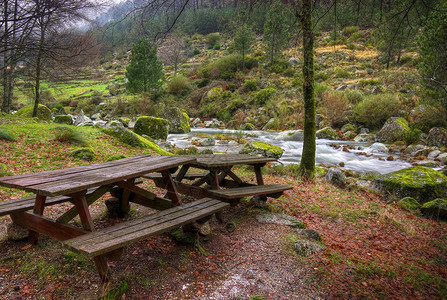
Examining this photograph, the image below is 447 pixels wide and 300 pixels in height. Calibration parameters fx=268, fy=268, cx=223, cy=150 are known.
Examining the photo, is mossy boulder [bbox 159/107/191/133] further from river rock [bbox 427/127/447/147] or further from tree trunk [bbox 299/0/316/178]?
river rock [bbox 427/127/447/147]

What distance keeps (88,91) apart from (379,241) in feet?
152

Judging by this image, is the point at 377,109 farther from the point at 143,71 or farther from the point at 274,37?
the point at 143,71

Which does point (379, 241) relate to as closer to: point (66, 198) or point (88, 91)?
point (66, 198)

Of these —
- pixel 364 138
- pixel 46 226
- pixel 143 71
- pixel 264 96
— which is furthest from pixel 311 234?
pixel 143 71

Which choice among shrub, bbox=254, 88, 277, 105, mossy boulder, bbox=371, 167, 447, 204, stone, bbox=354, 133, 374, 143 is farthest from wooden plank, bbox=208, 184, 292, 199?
shrub, bbox=254, 88, 277, 105

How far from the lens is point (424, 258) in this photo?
3.51 meters

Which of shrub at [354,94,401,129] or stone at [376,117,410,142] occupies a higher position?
shrub at [354,94,401,129]

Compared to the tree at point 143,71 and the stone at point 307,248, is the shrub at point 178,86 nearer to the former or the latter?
the tree at point 143,71

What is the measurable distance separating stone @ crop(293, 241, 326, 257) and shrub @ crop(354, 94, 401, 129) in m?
15.4

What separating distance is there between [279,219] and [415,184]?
4.29m

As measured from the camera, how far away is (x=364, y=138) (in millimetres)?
15141

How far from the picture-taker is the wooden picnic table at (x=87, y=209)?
2.19m

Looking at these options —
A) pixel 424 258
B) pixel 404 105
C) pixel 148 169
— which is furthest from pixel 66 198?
pixel 404 105

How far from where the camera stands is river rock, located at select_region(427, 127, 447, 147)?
475 inches
